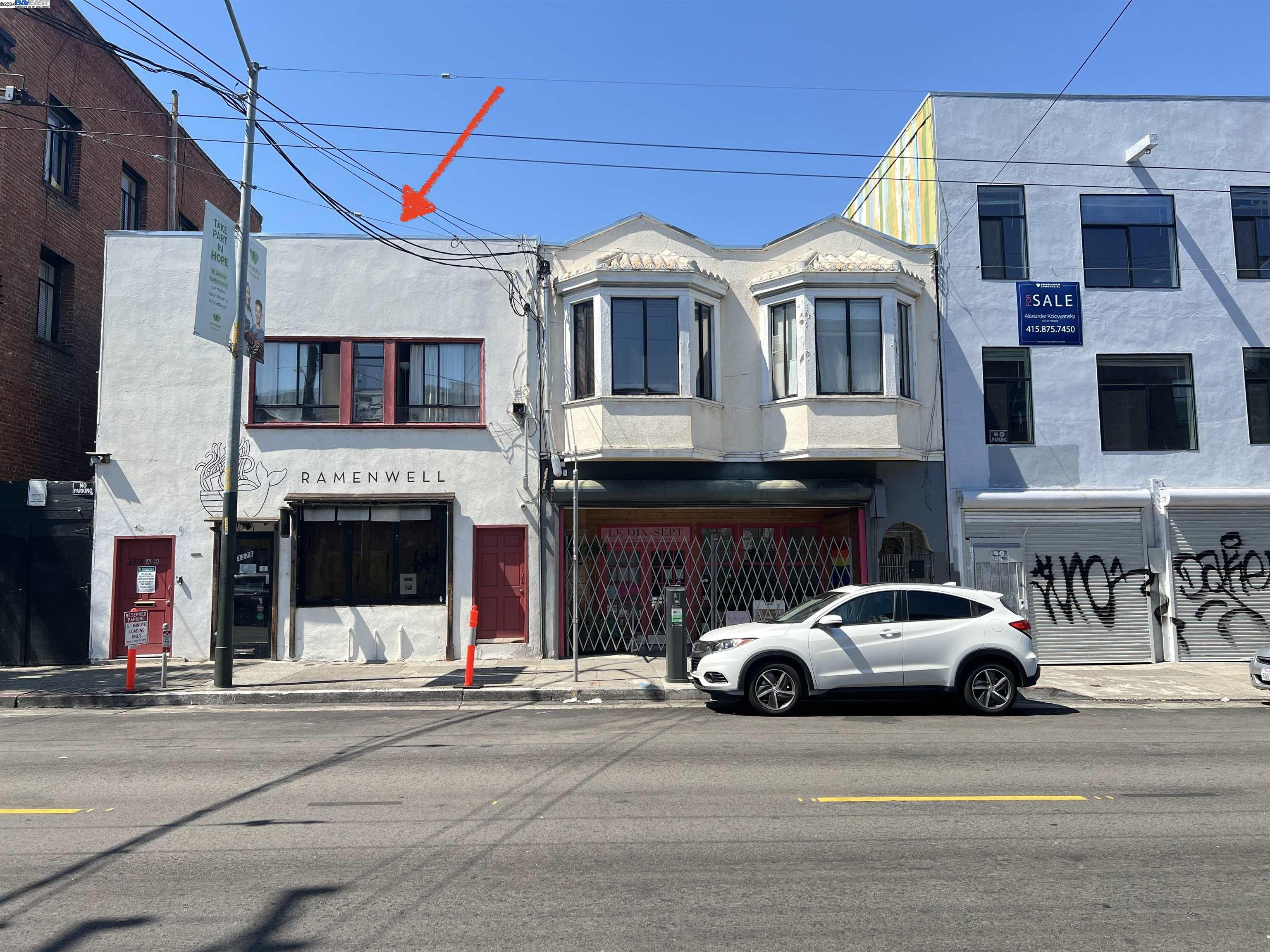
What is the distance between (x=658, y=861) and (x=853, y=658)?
6192 millimetres

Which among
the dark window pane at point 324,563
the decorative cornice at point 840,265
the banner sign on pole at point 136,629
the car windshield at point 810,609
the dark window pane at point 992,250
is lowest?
the banner sign on pole at point 136,629

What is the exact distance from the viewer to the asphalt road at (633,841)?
4.55 m

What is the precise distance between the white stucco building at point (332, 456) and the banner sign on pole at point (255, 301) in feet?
6.85

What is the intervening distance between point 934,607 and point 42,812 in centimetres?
947

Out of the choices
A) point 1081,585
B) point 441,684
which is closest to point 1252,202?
point 1081,585

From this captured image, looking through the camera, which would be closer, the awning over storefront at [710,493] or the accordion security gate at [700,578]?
the awning over storefront at [710,493]

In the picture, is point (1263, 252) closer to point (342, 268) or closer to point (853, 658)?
point (853, 658)

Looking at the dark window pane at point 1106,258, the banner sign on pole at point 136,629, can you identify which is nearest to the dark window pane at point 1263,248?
the dark window pane at point 1106,258

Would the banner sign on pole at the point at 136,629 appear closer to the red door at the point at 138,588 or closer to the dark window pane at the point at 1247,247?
the red door at the point at 138,588

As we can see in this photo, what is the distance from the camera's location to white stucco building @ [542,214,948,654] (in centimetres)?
1606

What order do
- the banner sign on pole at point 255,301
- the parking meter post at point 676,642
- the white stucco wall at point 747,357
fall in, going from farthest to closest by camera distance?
the white stucco wall at point 747,357
the banner sign on pole at point 255,301
the parking meter post at point 676,642

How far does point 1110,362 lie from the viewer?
17188 mm

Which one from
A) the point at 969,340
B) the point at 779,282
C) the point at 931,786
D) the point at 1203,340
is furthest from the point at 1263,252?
the point at 931,786

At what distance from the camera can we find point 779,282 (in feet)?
54.1
